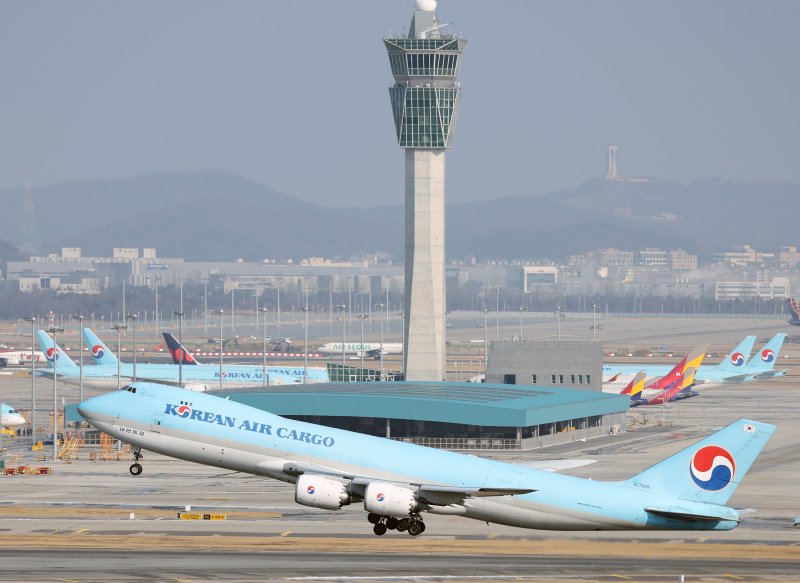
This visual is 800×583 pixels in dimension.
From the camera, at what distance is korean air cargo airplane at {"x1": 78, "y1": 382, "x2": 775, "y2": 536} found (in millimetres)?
71000

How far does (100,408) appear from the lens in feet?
244

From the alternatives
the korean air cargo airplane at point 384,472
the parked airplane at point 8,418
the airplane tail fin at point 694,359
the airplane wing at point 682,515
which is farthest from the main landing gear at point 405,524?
the airplane tail fin at point 694,359

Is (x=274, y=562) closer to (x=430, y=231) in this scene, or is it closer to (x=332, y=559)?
(x=332, y=559)

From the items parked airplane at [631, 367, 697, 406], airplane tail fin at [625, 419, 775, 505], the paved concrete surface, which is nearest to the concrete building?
parked airplane at [631, 367, 697, 406]

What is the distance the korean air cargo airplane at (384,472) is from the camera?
233 ft

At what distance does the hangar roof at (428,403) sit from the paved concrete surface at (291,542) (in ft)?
77.0

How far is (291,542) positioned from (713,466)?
1090 inches

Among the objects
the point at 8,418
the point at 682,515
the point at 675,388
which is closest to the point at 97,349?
the point at 8,418

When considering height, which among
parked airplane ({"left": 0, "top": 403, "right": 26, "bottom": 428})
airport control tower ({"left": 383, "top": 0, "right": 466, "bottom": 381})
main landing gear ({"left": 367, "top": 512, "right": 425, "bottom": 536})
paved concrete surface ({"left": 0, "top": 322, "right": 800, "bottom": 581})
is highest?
airport control tower ({"left": 383, "top": 0, "right": 466, "bottom": 381})

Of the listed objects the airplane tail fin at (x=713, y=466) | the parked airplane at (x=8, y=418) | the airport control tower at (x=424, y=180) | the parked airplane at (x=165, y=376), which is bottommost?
the parked airplane at (x=8, y=418)

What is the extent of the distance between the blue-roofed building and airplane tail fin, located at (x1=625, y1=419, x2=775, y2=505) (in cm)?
7021

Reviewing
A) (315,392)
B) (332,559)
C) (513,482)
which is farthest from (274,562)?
(315,392)

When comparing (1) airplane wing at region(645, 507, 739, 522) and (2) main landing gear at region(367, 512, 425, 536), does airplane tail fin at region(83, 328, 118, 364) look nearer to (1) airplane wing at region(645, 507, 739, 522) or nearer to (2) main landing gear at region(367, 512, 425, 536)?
(2) main landing gear at region(367, 512, 425, 536)

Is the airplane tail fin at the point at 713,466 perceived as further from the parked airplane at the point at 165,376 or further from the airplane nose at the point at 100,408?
the parked airplane at the point at 165,376
